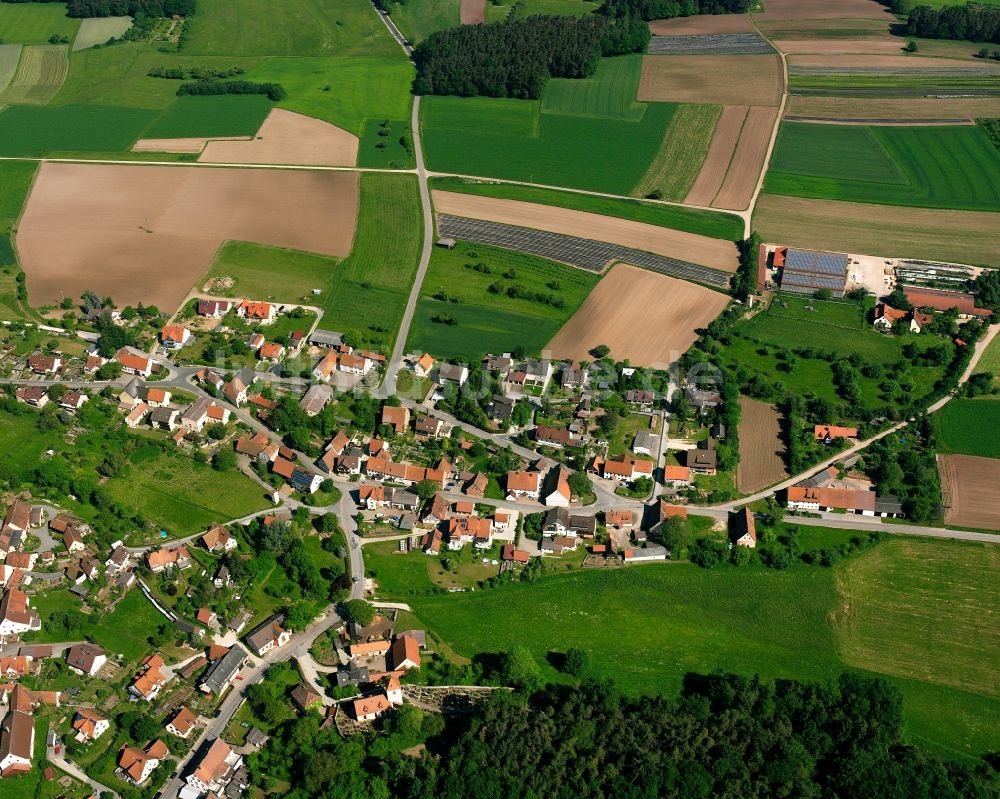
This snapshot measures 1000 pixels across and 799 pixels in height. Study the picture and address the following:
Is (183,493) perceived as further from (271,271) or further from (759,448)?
(759,448)

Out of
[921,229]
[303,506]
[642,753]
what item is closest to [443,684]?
[642,753]

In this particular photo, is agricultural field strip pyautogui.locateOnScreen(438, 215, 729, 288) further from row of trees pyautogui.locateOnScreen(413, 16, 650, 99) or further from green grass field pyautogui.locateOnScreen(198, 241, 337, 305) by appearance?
row of trees pyautogui.locateOnScreen(413, 16, 650, 99)

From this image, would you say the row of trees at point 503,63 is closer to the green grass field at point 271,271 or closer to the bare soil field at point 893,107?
the bare soil field at point 893,107

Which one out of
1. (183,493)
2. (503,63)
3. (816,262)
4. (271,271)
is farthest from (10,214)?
(816,262)

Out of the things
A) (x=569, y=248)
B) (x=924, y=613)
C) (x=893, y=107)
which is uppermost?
(x=893, y=107)

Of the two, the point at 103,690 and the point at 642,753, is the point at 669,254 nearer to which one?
the point at 642,753

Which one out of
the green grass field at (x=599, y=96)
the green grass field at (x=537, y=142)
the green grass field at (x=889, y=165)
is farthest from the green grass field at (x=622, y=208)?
the green grass field at (x=599, y=96)
